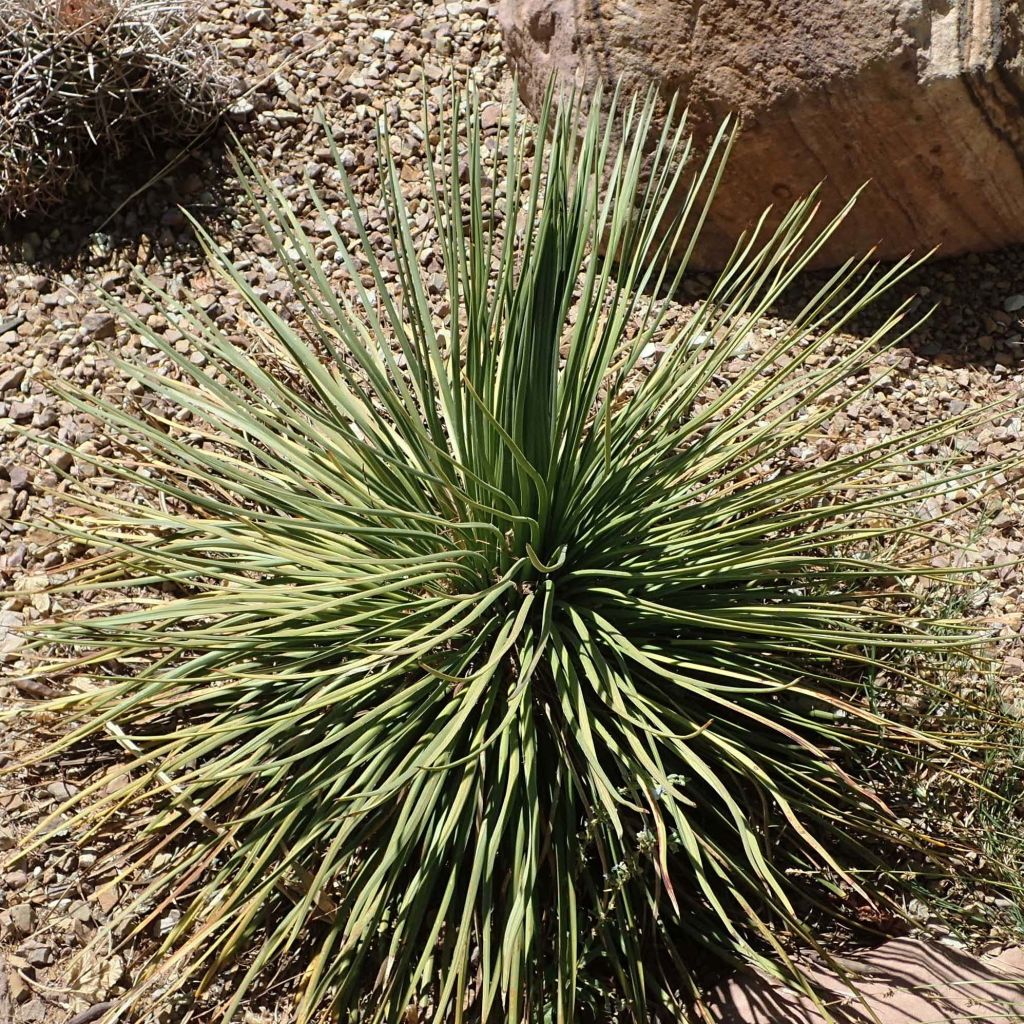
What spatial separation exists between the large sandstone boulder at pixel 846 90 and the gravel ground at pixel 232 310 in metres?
0.22

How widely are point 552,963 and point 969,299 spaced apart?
2.30 meters

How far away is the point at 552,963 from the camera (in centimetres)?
209

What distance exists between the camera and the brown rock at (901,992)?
1988 mm

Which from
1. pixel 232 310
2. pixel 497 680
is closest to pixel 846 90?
pixel 232 310

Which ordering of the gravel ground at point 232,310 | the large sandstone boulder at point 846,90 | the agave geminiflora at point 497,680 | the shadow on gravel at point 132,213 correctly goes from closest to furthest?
the agave geminiflora at point 497,680 → the gravel ground at point 232,310 → the large sandstone boulder at point 846,90 → the shadow on gravel at point 132,213

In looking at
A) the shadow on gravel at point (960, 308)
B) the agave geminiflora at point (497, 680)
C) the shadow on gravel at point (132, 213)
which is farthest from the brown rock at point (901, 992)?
the shadow on gravel at point (132, 213)

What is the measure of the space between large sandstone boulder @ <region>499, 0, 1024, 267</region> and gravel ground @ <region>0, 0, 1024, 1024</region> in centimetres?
22

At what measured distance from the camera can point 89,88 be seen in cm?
306

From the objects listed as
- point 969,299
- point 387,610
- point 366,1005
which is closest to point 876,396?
point 969,299

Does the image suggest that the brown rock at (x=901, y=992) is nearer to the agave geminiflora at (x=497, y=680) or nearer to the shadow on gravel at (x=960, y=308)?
the agave geminiflora at (x=497, y=680)

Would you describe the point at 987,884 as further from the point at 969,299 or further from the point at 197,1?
the point at 197,1

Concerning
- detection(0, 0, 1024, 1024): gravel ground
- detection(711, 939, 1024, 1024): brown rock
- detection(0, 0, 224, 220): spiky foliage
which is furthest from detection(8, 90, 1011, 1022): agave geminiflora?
detection(0, 0, 224, 220): spiky foliage

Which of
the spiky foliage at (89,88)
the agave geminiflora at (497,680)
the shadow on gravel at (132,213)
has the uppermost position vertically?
the spiky foliage at (89,88)

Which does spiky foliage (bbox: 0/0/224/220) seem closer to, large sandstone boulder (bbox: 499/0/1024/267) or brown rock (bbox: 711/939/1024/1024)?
large sandstone boulder (bbox: 499/0/1024/267)
